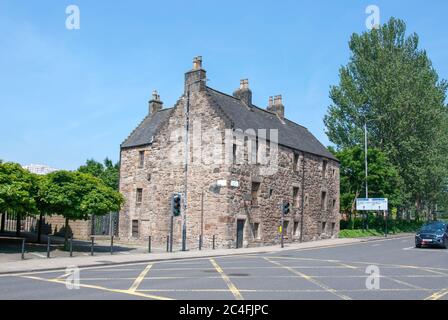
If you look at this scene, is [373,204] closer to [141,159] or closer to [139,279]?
[141,159]

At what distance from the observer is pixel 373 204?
43344 mm

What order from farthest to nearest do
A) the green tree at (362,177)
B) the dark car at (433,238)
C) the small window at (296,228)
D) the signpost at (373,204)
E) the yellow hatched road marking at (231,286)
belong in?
the green tree at (362,177)
the signpost at (373,204)
the small window at (296,228)
the dark car at (433,238)
the yellow hatched road marking at (231,286)

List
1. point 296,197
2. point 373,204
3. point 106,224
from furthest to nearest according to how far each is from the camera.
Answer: point 373,204 → point 106,224 → point 296,197

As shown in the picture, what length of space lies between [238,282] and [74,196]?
1297 cm

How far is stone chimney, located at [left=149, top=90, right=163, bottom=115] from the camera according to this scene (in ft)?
142

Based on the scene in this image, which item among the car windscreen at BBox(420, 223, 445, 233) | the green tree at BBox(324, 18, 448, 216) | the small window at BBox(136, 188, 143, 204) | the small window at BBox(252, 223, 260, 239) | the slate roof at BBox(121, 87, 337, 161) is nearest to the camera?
the car windscreen at BBox(420, 223, 445, 233)

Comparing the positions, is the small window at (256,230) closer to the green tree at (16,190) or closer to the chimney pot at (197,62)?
the chimney pot at (197,62)

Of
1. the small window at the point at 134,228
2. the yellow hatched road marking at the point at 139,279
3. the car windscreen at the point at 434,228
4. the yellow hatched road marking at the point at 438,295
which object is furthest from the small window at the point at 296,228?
the yellow hatched road marking at the point at 438,295

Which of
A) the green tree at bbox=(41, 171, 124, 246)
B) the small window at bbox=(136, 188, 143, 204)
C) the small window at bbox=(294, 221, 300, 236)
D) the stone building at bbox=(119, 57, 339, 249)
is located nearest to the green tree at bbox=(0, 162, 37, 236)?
the green tree at bbox=(41, 171, 124, 246)

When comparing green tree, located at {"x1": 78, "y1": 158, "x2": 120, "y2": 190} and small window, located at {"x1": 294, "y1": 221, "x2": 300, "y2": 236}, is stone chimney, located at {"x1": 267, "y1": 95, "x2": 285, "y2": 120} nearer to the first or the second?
small window, located at {"x1": 294, "y1": 221, "x2": 300, "y2": 236}

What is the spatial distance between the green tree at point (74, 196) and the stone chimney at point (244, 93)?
1628 centimetres

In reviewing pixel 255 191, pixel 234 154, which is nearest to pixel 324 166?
pixel 255 191

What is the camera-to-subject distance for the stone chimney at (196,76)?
3244 centimetres

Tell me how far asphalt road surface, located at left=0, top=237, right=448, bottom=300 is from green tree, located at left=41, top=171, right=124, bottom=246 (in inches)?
236
